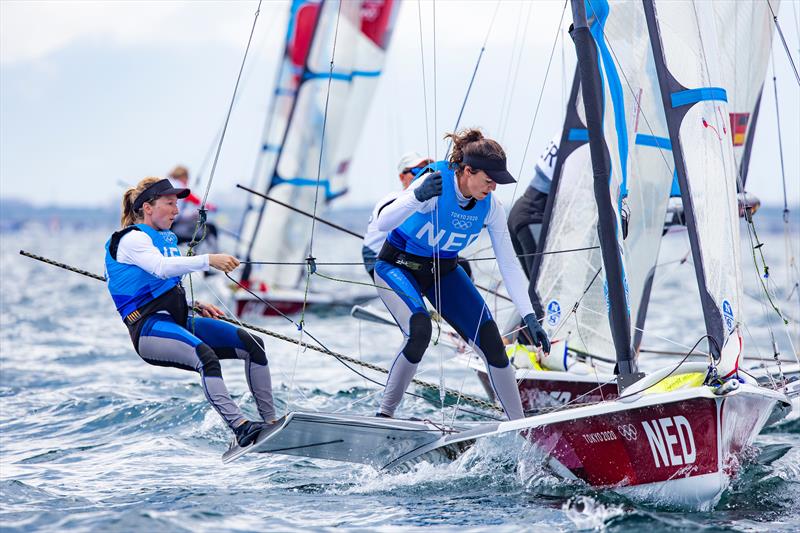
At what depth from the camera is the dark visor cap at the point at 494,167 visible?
15.8 feet

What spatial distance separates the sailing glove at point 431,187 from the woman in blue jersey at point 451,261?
0.06 metres

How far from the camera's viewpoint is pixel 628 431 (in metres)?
4.56

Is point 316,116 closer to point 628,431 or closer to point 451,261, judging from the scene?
point 451,261

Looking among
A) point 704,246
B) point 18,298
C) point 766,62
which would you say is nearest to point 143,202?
point 704,246

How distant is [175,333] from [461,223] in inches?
56.9

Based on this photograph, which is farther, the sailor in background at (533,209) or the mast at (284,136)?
the mast at (284,136)

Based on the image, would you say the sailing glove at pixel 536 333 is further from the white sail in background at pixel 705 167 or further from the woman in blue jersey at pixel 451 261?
the white sail in background at pixel 705 167

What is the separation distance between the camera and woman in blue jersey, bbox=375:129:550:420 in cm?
489

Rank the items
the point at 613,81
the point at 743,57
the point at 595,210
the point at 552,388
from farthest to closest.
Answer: the point at 743,57 < the point at 595,210 < the point at 552,388 < the point at 613,81

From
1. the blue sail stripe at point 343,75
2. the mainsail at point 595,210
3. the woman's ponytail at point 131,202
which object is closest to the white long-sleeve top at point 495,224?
the woman's ponytail at point 131,202

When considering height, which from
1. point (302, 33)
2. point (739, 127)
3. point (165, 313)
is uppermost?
point (302, 33)

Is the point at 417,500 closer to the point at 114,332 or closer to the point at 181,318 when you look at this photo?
the point at 181,318

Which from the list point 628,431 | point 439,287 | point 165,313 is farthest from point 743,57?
point 165,313

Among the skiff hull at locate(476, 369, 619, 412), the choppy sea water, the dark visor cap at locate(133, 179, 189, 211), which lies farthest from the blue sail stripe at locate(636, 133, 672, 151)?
the dark visor cap at locate(133, 179, 189, 211)
